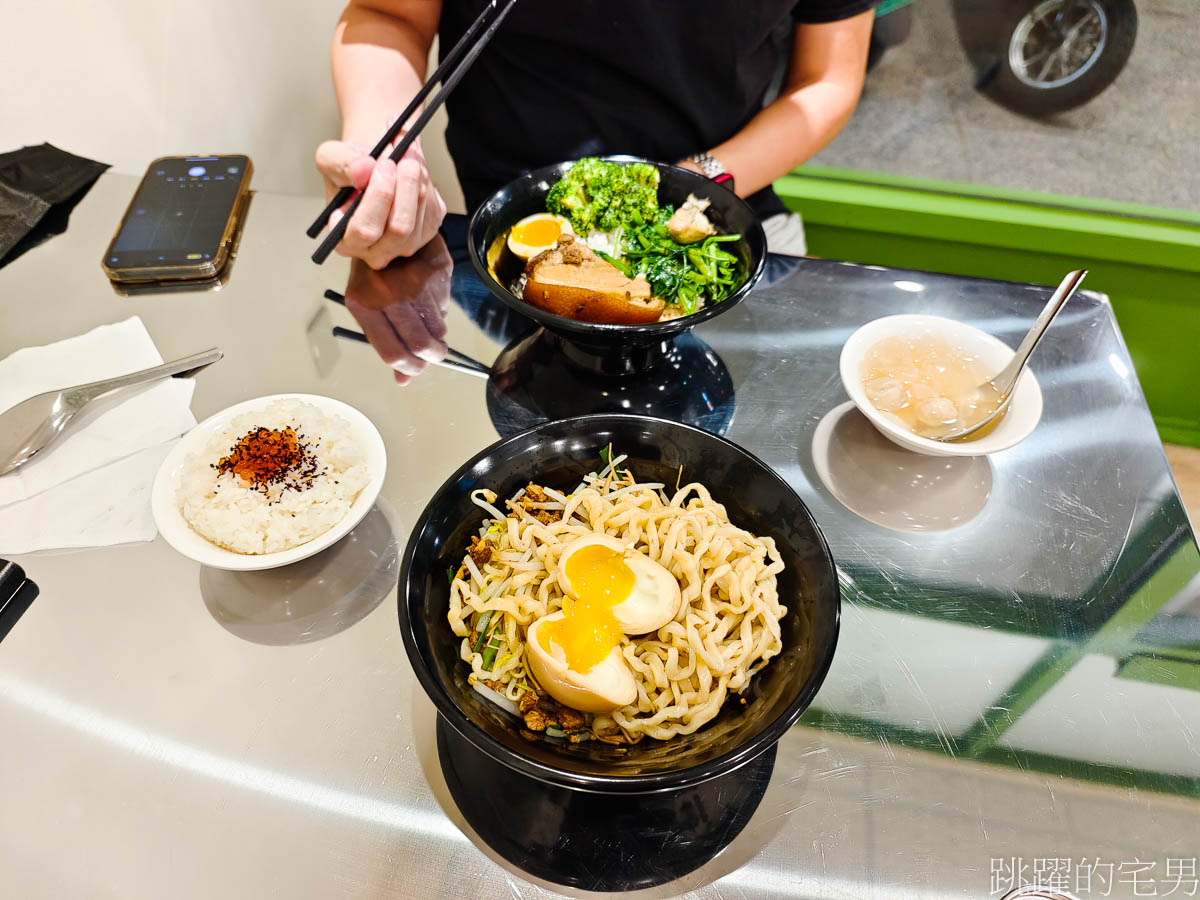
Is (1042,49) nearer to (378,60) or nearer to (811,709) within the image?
(378,60)

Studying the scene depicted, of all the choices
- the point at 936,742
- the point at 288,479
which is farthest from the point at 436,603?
the point at 936,742

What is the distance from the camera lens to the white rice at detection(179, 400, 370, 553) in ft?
4.43

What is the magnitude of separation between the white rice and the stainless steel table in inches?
6.2

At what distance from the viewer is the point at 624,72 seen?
2.22 meters

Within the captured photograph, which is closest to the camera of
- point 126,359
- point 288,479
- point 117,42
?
point 288,479

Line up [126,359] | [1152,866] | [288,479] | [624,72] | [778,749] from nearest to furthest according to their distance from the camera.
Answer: [1152,866]
[778,749]
[288,479]
[126,359]
[624,72]

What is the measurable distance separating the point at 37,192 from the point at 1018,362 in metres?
2.99

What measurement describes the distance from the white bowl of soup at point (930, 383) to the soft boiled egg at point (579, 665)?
845 mm

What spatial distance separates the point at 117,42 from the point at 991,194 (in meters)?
3.95

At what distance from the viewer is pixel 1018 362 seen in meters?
1.57

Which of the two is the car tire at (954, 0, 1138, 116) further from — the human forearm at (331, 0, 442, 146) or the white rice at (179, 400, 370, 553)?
the white rice at (179, 400, 370, 553)

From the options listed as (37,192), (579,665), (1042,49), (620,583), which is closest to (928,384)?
(620,583)

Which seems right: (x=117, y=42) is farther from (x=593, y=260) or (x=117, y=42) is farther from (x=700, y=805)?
(x=700, y=805)

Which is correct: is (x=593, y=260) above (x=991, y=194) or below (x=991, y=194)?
above
